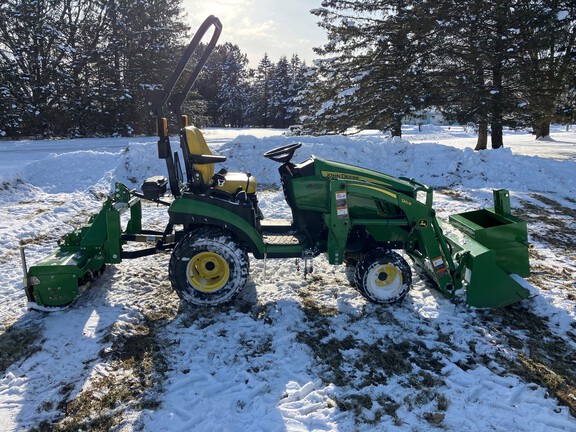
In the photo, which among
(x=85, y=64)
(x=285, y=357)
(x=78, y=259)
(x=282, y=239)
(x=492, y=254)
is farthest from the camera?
(x=85, y=64)

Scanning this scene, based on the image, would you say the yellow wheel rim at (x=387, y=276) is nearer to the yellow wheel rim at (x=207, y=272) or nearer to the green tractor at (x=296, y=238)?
the green tractor at (x=296, y=238)

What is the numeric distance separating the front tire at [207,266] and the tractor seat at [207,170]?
56cm

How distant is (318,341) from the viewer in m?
3.71

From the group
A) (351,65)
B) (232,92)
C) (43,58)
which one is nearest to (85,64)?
(43,58)

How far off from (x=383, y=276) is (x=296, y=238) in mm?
1027

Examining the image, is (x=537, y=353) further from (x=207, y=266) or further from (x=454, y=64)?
(x=454, y=64)

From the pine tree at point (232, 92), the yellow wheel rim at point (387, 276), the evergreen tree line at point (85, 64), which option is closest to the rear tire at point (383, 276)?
the yellow wheel rim at point (387, 276)

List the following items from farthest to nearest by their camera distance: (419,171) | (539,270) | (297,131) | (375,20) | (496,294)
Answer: (297,131) < (375,20) < (419,171) < (539,270) < (496,294)

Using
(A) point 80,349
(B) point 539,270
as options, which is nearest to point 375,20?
(B) point 539,270

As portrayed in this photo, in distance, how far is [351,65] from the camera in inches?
660

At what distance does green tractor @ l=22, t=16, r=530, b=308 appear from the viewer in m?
4.09

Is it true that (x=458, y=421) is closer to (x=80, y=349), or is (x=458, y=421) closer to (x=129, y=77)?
(x=80, y=349)

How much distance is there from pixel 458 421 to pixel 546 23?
49.7ft

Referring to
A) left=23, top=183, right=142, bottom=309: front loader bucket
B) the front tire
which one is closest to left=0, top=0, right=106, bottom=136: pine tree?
left=23, top=183, right=142, bottom=309: front loader bucket
